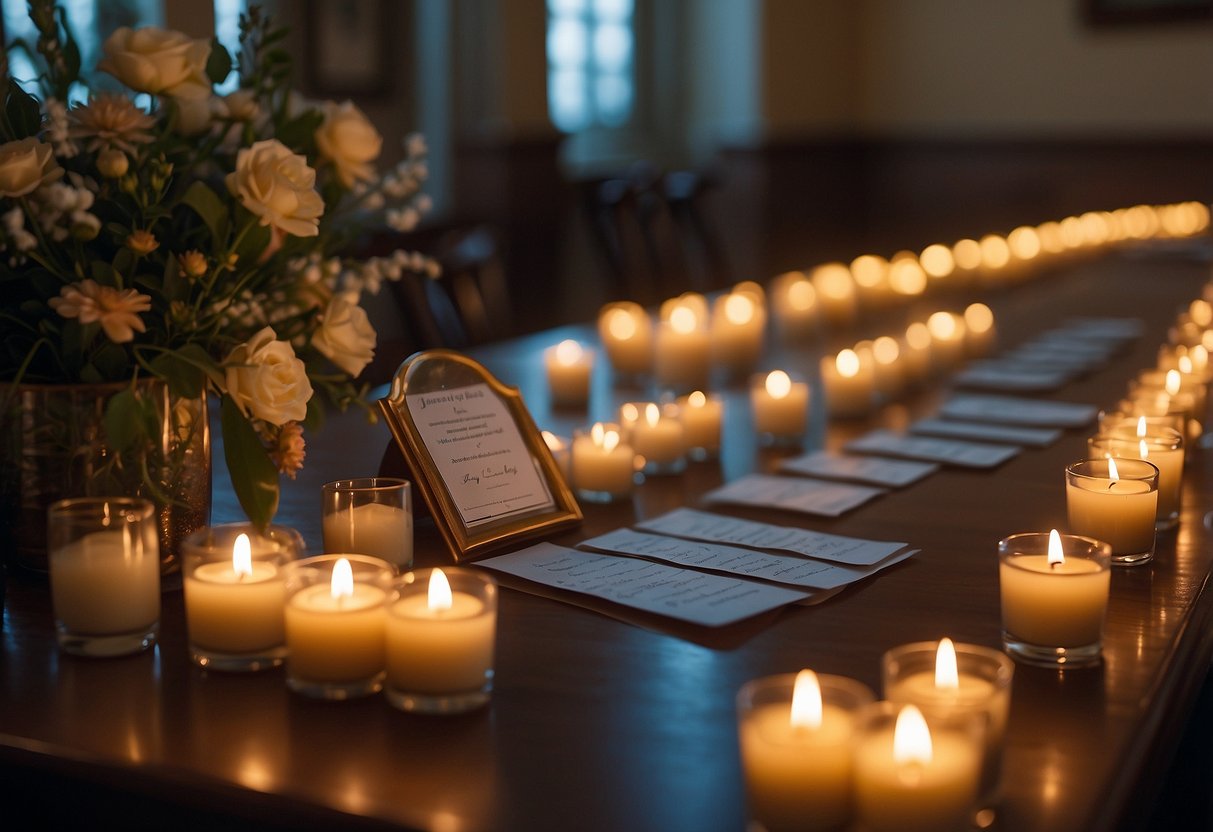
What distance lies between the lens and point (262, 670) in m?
1.06

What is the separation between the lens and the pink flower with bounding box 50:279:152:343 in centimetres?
109

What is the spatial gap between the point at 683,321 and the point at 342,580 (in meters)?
1.41

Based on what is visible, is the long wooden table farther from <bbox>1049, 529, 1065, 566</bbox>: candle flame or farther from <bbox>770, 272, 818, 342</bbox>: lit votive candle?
<bbox>770, 272, 818, 342</bbox>: lit votive candle

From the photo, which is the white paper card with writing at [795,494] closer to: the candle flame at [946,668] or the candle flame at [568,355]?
the candle flame at [568,355]

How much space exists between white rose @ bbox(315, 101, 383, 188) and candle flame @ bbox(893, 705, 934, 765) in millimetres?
749

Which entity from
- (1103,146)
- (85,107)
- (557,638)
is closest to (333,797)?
(557,638)

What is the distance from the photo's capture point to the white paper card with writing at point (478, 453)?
1.34 metres

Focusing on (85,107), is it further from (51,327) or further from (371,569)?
(371,569)

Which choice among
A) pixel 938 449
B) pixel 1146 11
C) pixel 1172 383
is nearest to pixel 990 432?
pixel 938 449

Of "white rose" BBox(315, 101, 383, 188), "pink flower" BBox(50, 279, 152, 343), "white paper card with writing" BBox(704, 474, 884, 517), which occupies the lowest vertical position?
"white paper card with writing" BBox(704, 474, 884, 517)

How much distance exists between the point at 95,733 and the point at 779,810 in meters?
0.47

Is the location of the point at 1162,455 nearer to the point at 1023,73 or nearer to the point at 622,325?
the point at 622,325

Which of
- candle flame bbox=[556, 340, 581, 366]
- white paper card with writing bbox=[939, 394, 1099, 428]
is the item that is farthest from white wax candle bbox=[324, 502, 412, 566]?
white paper card with writing bbox=[939, 394, 1099, 428]

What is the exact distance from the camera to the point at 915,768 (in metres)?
0.76
